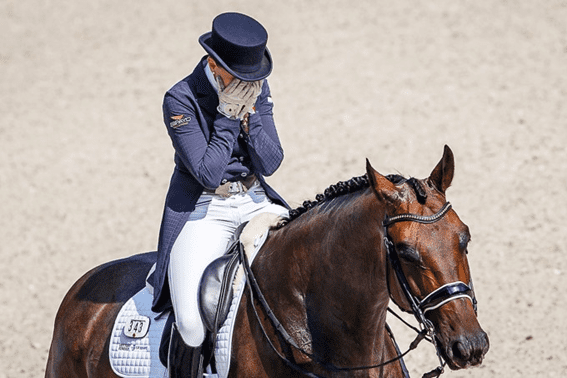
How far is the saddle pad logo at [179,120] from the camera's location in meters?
4.52

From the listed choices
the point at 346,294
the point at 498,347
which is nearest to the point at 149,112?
the point at 498,347

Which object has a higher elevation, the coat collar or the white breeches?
the coat collar

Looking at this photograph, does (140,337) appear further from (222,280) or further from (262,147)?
(262,147)

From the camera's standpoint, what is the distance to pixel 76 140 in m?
12.1

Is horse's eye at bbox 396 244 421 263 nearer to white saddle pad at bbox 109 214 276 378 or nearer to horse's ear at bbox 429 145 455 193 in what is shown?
horse's ear at bbox 429 145 455 193

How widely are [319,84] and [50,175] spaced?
4342mm

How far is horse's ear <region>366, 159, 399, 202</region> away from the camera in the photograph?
3.74 meters

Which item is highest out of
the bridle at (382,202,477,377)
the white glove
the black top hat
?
the black top hat

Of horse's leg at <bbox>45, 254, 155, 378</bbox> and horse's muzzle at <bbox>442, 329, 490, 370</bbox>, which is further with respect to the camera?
horse's leg at <bbox>45, 254, 155, 378</bbox>

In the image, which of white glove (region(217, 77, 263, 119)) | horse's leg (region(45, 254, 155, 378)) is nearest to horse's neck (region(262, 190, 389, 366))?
white glove (region(217, 77, 263, 119))

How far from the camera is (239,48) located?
4.41 metres

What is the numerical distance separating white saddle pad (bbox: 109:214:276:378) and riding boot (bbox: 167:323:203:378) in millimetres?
178

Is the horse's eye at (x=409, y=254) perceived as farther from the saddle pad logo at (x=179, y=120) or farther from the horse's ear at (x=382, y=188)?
the saddle pad logo at (x=179, y=120)

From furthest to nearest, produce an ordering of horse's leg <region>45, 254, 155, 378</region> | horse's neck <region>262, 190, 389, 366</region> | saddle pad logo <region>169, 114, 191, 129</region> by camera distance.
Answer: horse's leg <region>45, 254, 155, 378</region>, saddle pad logo <region>169, 114, 191, 129</region>, horse's neck <region>262, 190, 389, 366</region>
